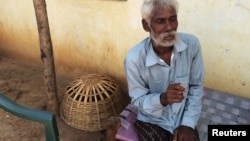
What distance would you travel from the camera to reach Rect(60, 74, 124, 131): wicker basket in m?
3.29

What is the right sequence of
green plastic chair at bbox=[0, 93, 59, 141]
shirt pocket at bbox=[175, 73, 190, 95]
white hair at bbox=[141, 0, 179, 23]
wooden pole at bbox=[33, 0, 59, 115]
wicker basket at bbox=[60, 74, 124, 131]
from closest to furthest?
green plastic chair at bbox=[0, 93, 59, 141]
white hair at bbox=[141, 0, 179, 23]
shirt pocket at bbox=[175, 73, 190, 95]
wooden pole at bbox=[33, 0, 59, 115]
wicker basket at bbox=[60, 74, 124, 131]

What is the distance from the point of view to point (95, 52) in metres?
3.94

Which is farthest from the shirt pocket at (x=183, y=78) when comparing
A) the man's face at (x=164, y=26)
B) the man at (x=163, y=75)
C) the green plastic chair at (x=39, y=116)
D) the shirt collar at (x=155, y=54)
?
the green plastic chair at (x=39, y=116)

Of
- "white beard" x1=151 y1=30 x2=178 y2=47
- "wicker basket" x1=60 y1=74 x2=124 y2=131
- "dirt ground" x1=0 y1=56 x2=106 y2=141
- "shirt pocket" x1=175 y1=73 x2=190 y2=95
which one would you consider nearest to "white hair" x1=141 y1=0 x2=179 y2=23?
"white beard" x1=151 y1=30 x2=178 y2=47

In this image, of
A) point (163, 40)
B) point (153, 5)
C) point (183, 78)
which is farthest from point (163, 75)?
point (153, 5)

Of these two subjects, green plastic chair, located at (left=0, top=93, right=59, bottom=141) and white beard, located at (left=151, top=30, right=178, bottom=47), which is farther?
white beard, located at (left=151, top=30, right=178, bottom=47)

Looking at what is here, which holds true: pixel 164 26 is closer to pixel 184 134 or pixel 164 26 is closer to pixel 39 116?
pixel 184 134

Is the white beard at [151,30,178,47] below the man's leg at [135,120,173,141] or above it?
above

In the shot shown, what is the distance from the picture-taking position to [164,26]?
2.15 meters

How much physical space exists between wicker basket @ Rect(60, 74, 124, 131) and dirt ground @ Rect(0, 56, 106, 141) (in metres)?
0.10

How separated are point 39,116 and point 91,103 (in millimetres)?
1597

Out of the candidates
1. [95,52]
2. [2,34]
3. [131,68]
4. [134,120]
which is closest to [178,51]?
[131,68]

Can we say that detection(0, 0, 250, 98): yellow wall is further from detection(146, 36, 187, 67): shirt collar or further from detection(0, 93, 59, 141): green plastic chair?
detection(0, 93, 59, 141): green plastic chair

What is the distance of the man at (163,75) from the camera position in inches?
85.5
